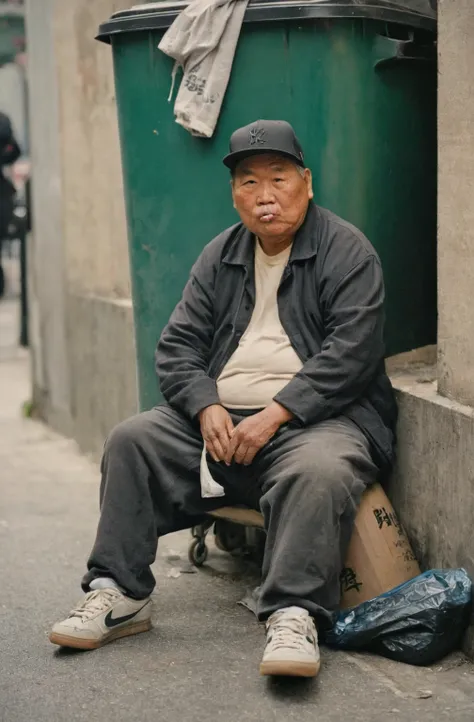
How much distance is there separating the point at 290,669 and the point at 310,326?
1.03 meters

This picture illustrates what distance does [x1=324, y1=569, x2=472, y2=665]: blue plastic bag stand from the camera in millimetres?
3441

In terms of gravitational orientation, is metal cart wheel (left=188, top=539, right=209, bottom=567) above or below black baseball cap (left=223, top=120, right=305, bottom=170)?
below

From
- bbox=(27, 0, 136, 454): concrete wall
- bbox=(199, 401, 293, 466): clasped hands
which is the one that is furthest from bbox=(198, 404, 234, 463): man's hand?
bbox=(27, 0, 136, 454): concrete wall

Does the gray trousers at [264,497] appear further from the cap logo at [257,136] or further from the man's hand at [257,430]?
the cap logo at [257,136]

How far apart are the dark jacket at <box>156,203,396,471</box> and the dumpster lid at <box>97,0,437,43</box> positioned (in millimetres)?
622

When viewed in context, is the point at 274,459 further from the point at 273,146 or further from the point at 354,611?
the point at 273,146

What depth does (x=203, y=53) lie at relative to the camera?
402cm

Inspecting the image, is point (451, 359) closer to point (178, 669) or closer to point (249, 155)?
point (249, 155)

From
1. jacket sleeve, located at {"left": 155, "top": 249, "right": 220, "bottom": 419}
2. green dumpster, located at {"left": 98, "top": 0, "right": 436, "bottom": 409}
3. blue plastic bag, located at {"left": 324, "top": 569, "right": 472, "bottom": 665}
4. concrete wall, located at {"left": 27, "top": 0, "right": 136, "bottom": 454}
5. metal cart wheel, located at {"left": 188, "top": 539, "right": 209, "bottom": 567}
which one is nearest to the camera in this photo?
blue plastic bag, located at {"left": 324, "top": 569, "right": 472, "bottom": 665}

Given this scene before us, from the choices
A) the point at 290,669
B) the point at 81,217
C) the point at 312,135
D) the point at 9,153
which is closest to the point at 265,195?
the point at 312,135

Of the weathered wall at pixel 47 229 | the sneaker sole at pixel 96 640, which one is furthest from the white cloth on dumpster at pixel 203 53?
the weathered wall at pixel 47 229

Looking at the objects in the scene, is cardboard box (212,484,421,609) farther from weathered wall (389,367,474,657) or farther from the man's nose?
the man's nose

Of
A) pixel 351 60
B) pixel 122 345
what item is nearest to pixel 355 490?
pixel 351 60

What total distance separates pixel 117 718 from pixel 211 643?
1.82 feet
